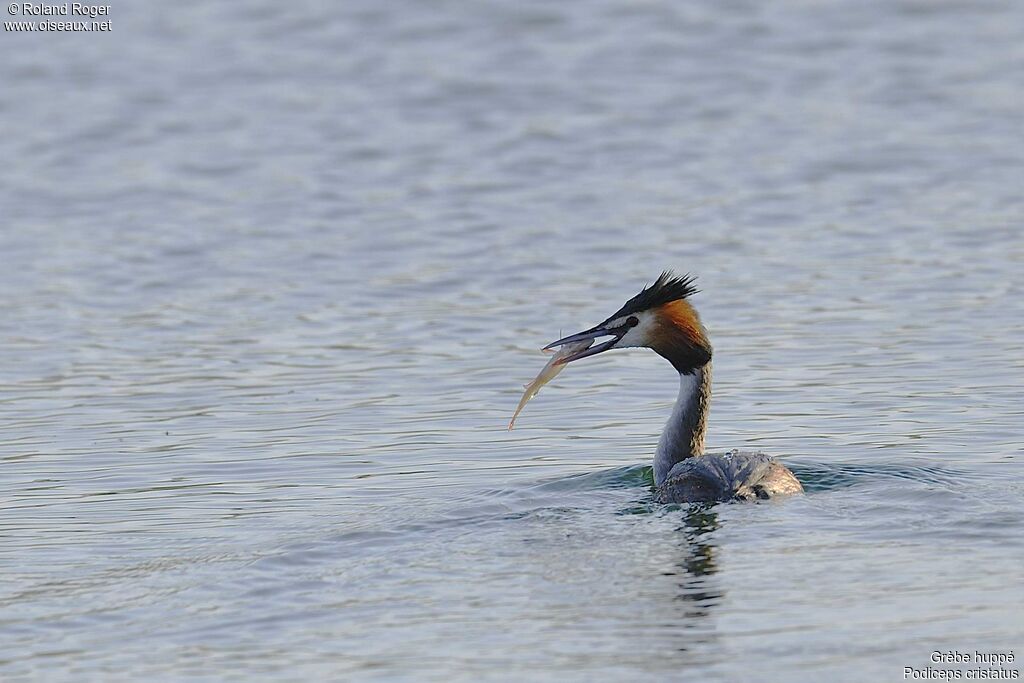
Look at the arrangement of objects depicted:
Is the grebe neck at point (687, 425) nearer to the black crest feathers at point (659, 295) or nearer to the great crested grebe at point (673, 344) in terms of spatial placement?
the great crested grebe at point (673, 344)

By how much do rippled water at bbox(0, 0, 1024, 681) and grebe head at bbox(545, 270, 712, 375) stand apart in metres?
0.77

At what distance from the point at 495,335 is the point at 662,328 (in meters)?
4.05

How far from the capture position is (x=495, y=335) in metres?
15.8

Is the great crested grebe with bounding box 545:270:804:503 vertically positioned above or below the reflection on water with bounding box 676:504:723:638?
above

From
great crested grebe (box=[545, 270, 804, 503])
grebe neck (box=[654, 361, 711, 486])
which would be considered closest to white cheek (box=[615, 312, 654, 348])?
great crested grebe (box=[545, 270, 804, 503])

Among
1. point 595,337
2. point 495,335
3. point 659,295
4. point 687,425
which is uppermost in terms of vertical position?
point 659,295

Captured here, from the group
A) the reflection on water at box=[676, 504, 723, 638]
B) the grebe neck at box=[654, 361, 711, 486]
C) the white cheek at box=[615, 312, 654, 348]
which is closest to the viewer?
the reflection on water at box=[676, 504, 723, 638]

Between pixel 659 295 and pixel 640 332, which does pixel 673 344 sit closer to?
pixel 640 332

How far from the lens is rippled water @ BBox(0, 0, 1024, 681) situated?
8766 mm

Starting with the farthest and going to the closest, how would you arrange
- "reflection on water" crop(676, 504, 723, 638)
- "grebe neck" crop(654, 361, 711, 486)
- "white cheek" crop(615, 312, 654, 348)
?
1. "white cheek" crop(615, 312, 654, 348)
2. "grebe neck" crop(654, 361, 711, 486)
3. "reflection on water" crop(676, 504, 723, 638)

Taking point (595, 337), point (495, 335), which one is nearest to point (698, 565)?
point (595, 337)

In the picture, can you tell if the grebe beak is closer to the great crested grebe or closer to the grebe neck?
the great crested grebe

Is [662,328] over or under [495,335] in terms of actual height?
over

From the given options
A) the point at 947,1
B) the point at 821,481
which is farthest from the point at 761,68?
the point at 821,481
